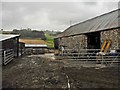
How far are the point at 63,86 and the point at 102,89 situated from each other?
139 centimetres

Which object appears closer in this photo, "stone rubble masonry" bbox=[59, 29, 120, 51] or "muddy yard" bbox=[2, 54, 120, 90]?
"muddy yard" bbox=[2, 54, 120, 90]

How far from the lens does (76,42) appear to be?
23.4m

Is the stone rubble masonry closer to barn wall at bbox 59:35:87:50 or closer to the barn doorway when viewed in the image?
barn wall at bbox 59:35:87:50

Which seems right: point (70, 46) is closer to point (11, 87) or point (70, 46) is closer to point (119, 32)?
point (119, 32)

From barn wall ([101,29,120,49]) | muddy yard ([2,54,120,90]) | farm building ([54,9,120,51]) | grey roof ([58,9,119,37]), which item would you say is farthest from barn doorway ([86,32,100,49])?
muddy yard ([2,54,120,90])

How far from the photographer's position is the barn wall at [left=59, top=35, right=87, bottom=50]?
70.7 ft

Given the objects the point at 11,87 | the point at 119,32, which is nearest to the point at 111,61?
the point at 119,32

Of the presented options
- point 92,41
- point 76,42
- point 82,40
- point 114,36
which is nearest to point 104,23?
point 92,41

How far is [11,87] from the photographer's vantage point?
6.08 metres

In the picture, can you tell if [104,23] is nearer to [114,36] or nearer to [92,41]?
[92,41]

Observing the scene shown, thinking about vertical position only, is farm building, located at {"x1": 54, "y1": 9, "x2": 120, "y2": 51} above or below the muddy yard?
above

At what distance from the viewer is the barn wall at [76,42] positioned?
2156 centimetres

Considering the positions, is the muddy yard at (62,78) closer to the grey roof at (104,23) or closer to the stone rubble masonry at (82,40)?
the stone rubble masonry at (82,40)

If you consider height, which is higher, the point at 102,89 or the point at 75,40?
the point at 75,40
